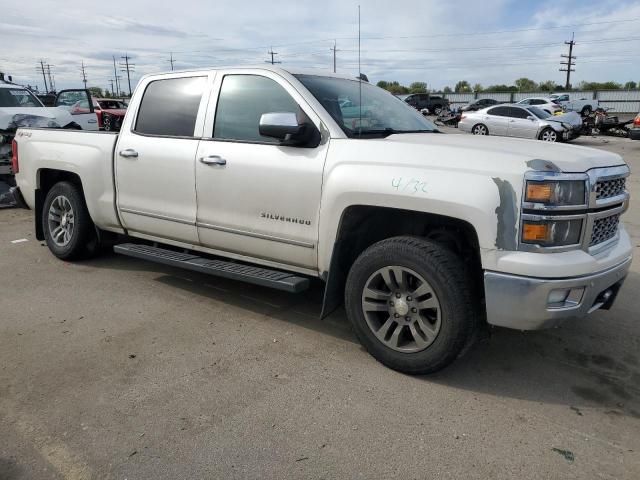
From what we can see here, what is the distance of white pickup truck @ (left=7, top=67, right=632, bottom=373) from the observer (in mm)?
2887

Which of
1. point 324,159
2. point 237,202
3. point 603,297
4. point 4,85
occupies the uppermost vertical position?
point 4,85

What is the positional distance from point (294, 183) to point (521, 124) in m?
19.4

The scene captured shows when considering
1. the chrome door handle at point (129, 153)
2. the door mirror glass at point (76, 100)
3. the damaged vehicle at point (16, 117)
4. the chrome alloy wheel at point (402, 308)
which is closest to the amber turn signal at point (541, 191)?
the chrome alloy wheel at point (402, 308)

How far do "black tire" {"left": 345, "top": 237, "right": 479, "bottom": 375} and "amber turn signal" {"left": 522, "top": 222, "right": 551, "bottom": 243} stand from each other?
0.44 m

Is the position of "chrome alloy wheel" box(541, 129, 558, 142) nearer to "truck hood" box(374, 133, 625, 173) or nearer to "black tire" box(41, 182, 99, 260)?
"truck hood" box(374, 133, 625, 173)

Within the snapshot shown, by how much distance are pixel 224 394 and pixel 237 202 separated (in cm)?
145

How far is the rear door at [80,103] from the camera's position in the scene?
1439cm

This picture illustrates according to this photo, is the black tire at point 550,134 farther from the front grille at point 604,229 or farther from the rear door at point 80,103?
the front grille at point 604,229

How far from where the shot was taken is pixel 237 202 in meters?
3.96

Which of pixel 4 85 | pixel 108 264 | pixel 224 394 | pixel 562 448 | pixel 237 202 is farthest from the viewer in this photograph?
pixel 4 85

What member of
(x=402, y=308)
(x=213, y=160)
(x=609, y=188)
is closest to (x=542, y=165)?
(x=609, y=188)

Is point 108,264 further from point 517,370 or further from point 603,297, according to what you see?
point 603,297

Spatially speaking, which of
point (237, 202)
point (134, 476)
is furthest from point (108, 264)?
point (134, 476)

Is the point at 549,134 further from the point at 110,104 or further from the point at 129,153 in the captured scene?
the point at 129,153
